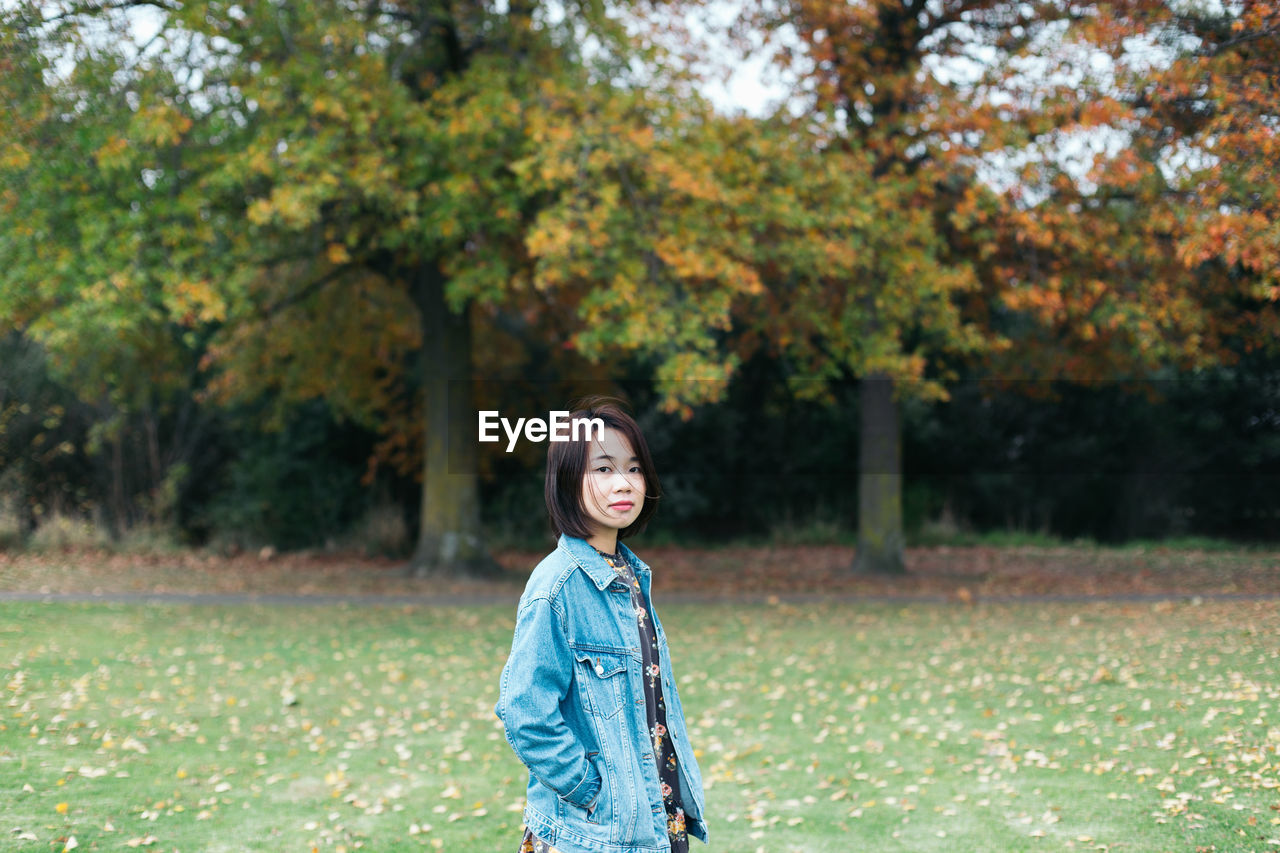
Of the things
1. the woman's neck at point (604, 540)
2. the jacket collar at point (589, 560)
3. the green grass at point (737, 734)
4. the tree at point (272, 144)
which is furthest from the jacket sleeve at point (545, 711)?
the tree at point (272, 144)

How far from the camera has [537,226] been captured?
11.6 meters

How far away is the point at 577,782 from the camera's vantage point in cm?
256

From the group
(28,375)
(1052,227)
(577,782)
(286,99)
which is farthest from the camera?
(28,375)

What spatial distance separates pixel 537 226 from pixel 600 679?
9.31m

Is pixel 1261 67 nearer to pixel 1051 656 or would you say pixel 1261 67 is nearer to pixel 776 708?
pixel 1051 656

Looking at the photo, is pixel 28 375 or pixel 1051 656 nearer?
pixel 1051 656

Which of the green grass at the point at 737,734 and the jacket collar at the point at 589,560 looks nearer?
the jacket collar at the point at 589,560

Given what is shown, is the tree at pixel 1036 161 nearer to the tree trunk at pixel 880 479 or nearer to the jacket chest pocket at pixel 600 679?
the tree trunk at pixel 880 479

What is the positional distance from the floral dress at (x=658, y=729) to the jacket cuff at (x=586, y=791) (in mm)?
238

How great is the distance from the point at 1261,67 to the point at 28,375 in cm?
1824

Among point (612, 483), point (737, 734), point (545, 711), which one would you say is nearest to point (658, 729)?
point (545, 711)

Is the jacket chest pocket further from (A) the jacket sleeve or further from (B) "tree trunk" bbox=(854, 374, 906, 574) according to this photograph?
(B) "tree trunk" bbox=(854, 374, 906, 574)

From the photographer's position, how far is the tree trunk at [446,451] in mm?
15148

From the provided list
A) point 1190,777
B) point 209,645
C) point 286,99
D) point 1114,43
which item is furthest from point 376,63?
point 1190,777
